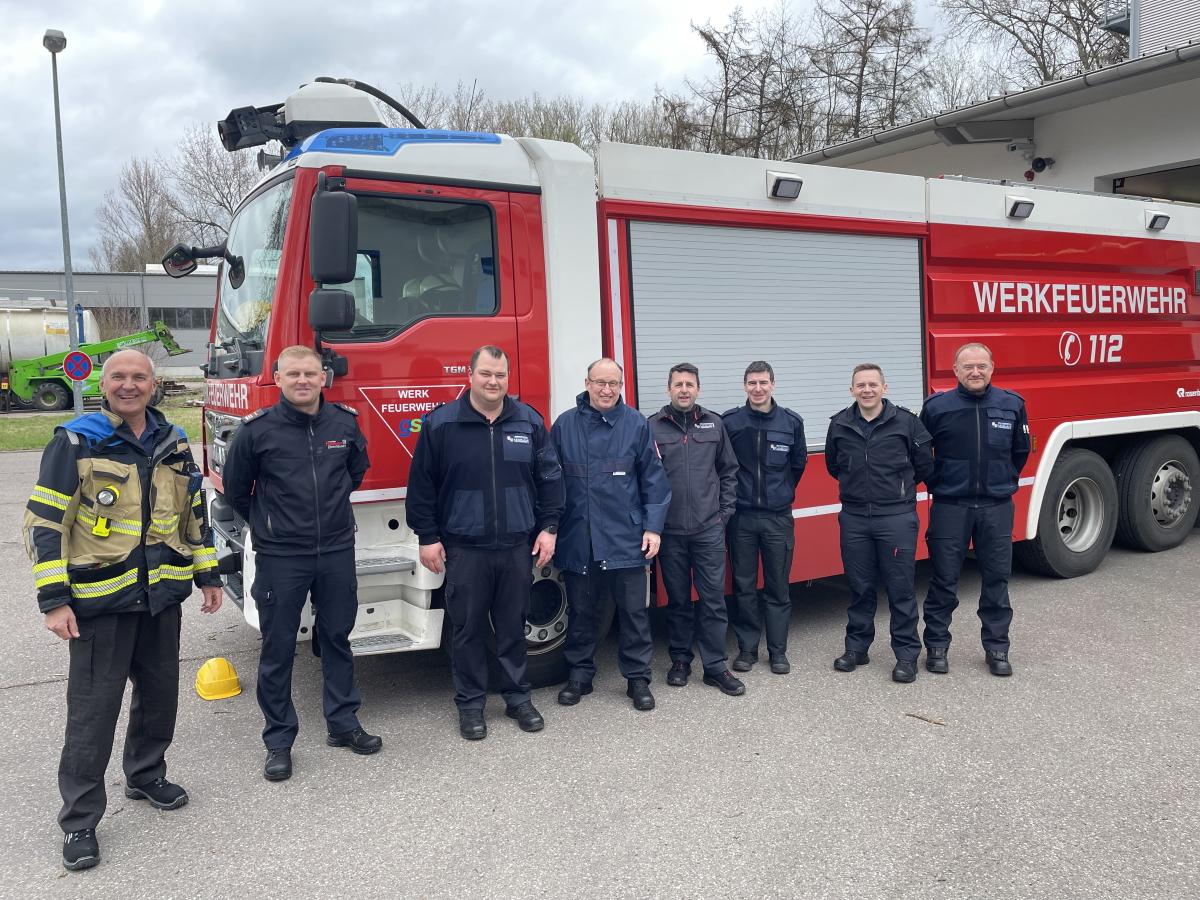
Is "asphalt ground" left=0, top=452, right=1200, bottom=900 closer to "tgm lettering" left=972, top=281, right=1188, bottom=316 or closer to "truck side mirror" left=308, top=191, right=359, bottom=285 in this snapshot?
"truck side mirror" left=308, top=191, right=359, bottom=285

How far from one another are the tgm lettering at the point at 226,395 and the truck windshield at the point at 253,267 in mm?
206

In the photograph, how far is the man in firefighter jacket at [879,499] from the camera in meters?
4.63

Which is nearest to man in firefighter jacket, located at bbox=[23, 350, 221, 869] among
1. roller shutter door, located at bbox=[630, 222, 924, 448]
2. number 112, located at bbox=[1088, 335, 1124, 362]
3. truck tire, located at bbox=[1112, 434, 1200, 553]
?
roller shutter door, located at bbox=[630, 222, 924, 448]

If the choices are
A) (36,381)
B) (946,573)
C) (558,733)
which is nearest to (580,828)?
(558,733)

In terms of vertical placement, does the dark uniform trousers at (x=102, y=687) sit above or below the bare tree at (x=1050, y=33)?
below

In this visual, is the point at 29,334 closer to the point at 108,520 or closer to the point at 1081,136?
the point at 1081,136

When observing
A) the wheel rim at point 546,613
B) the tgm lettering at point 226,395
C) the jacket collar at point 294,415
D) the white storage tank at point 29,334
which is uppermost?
the white storage tank at point 29,334

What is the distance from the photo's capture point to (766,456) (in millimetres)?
4684

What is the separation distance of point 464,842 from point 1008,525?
3.24 meters

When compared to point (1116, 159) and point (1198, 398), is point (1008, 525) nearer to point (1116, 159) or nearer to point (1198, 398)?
point (1198, 398)

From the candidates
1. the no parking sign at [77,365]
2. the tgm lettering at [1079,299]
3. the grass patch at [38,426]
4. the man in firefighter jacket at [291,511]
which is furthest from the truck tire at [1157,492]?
the no parking sign at [77,365]

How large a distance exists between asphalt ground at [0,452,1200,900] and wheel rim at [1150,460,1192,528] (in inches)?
87.8

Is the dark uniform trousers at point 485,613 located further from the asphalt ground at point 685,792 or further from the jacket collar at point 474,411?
the jacket collar at point 474,411

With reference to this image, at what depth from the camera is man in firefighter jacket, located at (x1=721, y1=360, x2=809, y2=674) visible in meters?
4.70
